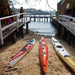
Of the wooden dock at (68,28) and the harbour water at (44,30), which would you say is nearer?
the wooden dock at (68,28)

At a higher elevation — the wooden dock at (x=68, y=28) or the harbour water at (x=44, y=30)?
the wooden dock at (x=68, y=28)

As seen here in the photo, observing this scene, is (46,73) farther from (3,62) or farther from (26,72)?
(3,62)

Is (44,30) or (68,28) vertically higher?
(68,28)

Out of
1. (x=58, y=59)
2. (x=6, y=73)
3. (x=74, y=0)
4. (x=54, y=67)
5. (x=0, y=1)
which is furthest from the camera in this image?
(x=74, y=0)

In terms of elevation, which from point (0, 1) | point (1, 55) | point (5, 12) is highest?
point (0, 1)

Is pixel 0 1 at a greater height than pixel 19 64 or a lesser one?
greater

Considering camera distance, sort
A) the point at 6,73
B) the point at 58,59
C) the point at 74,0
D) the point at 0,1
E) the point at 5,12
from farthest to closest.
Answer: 1. the point at 74,0
2. the point at 0,1
3. the point at 5,12
4. the point at 58,59
5. the point at 6,73

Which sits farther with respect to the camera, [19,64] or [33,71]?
[19,64]

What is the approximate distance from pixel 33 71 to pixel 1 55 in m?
2.91

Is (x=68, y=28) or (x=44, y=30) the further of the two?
(x=44, y=30)

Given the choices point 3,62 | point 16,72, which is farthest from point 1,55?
point 16,72

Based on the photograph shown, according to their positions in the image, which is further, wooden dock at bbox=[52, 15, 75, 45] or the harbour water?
the harbour water

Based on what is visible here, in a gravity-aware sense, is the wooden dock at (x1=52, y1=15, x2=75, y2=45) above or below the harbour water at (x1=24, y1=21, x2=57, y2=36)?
above

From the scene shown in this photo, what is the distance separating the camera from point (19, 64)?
5941 millimetres
